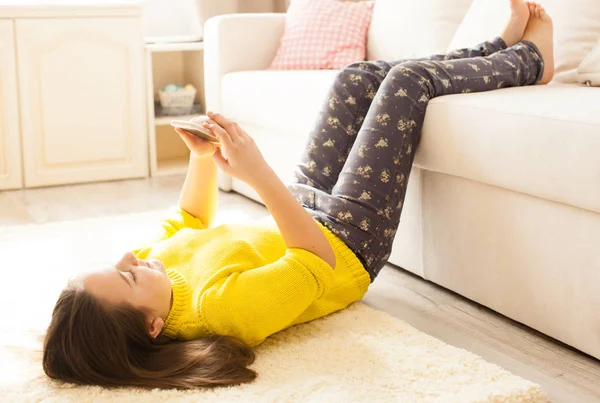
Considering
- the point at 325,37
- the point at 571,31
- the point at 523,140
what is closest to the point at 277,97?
the point at 325,37

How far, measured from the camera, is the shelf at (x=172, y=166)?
3494mm

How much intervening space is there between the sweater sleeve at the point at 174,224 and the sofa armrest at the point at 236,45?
1296 millimetres

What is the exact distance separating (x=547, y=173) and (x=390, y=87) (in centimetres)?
44

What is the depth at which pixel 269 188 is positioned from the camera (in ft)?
5.05

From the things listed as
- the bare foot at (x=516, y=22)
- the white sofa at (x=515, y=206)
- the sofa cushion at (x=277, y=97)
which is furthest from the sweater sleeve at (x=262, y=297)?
the bare foot at (x=516, y=22)

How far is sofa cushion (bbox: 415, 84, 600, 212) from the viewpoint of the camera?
1.44 metres

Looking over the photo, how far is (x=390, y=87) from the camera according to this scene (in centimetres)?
179

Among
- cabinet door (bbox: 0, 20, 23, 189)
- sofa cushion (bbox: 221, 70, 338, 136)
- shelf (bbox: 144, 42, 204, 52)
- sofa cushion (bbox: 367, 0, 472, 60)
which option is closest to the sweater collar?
sofa cushion (bbox: 221, 70, 338, 136)

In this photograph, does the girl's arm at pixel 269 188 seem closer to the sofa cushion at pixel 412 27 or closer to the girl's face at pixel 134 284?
the girl's face at pixel 134 284

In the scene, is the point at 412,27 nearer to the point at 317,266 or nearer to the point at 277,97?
the point at 277,97

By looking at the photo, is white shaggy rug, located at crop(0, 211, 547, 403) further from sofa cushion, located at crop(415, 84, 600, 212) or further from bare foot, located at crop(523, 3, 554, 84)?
bare foot, located at crop(523, 3, 554, 84)

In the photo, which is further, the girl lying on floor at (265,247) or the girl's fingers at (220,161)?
the girl's fingers at (220,161)

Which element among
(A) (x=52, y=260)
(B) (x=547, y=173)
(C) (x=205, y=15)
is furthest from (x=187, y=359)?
(C) (x=205, y=15)

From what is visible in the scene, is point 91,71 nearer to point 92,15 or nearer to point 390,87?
point 92,15
